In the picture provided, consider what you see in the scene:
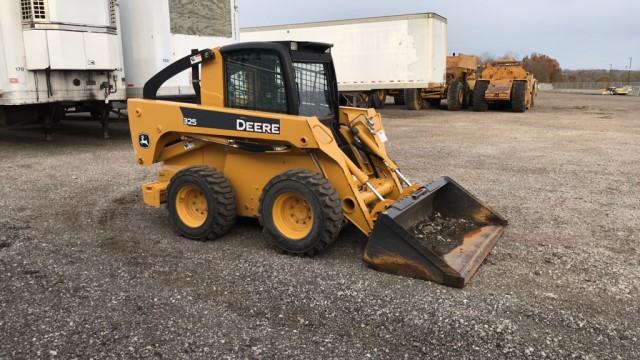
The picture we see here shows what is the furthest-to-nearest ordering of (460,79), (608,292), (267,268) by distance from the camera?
(460,79) < (267,268) < (608,292)

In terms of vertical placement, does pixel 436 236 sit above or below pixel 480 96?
below

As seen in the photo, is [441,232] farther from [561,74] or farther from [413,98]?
[561,74]

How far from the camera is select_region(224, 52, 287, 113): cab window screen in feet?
16.9

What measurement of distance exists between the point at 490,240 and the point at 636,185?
4.48 meters

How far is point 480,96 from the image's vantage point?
23.3m

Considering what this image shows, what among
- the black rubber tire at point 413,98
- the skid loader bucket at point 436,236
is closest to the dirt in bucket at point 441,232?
the skid loader bucket at point 436,236

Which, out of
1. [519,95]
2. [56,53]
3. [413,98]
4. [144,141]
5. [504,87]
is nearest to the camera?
[144,141]

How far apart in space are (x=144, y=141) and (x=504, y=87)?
19.7 metres

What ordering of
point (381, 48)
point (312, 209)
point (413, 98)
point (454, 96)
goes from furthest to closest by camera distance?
point (413, 98) → point (454, 96) → point (381, 48) → point (312, 209)

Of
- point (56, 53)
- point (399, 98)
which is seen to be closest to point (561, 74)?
point (399, 98)

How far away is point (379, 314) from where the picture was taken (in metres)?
3.84

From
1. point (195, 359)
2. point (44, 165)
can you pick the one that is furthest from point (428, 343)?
point (44, 165)

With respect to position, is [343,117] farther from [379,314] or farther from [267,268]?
[379,314]

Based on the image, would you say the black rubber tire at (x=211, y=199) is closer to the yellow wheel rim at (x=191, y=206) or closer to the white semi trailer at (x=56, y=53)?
the yellow wheel rim at (x=191, y=206)
